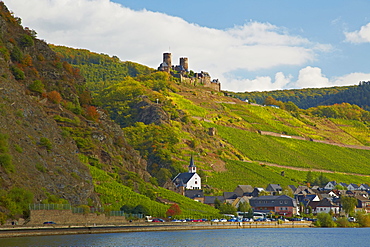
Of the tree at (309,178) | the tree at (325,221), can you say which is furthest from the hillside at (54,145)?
the tree at (309,178)

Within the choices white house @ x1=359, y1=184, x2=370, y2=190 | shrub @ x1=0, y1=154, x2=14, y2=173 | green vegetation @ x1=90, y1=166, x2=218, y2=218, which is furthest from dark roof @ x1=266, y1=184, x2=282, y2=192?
shrub @ x1=0, y1=154, x2=14, y2=173

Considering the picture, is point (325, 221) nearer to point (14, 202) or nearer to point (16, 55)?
point (16, 55)

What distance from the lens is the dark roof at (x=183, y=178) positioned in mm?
148875

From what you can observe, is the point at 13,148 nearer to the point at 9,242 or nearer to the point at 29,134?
the point at 29,134

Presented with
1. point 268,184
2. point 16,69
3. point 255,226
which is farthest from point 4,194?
point 268,184

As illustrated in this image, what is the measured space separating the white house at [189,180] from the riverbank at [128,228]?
29.8 meters

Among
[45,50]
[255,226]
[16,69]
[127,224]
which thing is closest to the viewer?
[127,224]

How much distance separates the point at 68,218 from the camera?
244 ft

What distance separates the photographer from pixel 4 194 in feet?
219

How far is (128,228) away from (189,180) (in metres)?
63.5

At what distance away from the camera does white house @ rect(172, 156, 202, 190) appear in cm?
14762

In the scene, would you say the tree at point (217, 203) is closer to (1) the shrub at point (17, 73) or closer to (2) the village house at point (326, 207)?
(2) the village house at point (326, 207)

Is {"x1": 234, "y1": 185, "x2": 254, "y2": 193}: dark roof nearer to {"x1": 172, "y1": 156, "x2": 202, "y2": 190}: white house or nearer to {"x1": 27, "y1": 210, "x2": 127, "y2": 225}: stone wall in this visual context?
{"x1": 172, "y1": 156, "x2": 202, "y2": 190}: white house

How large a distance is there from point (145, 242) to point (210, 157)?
4037 inches
